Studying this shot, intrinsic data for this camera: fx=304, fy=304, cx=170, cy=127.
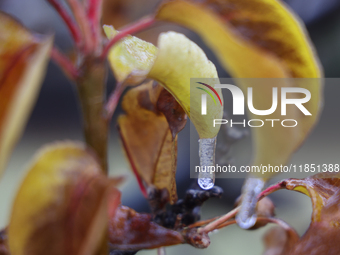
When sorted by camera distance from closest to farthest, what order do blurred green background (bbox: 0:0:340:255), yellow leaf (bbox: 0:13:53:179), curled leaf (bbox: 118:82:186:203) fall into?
yellow leaf (bbox: 0:13:53:179) < curled leaf (bbox: 118:82:186:203) < blurred green background (bbox: 0:0:340:255)

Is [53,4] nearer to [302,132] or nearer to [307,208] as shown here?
[302,132]

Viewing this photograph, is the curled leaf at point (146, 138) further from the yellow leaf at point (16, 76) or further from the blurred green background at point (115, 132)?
the blurred green background at point (115, 132)

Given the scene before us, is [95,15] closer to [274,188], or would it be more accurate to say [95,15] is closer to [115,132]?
[274,188]

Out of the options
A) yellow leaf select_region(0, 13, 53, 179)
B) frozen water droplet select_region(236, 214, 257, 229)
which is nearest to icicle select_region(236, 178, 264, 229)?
frozen water droplet select_region(236, 214, 257, 229)

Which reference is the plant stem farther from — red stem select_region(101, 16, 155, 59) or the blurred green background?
the blurred green background

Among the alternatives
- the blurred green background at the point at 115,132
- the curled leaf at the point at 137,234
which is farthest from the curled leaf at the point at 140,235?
the blurred green background at the point at 115,132
